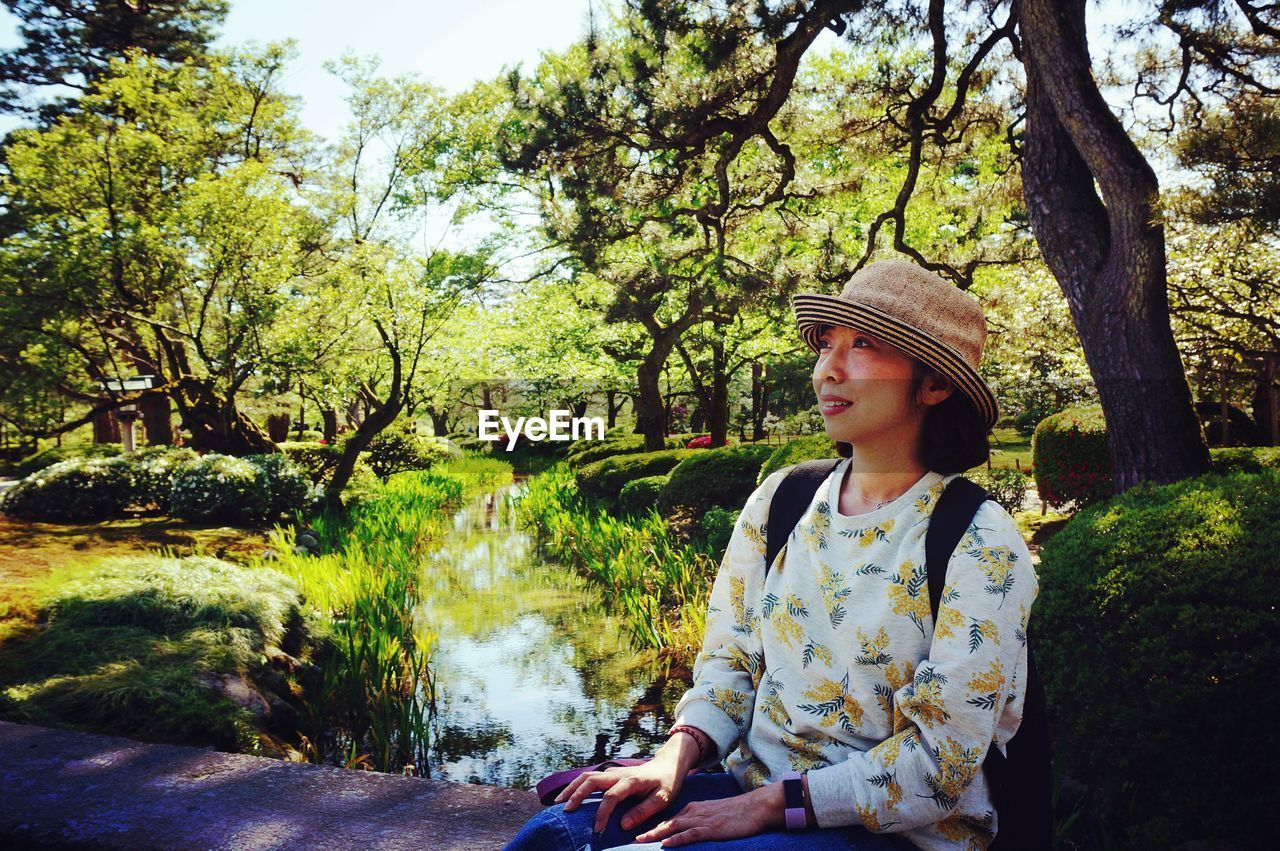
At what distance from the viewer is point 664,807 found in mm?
1313

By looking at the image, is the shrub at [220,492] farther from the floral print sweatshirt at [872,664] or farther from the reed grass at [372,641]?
the floral print sweatshirt at [872,664]

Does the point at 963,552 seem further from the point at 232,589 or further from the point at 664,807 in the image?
the point at 232,589

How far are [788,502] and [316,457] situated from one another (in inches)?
533

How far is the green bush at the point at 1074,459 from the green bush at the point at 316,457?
33.2 ft

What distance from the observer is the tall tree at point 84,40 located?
43.4 feet

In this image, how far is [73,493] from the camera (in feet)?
30.6

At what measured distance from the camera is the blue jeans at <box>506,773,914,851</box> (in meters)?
1.19

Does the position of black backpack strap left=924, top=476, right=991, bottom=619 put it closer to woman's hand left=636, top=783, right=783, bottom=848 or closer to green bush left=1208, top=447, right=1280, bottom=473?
woman's hand left=636, top=783, right=783, bottom=848

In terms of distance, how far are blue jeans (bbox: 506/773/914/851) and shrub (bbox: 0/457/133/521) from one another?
10.0 meters

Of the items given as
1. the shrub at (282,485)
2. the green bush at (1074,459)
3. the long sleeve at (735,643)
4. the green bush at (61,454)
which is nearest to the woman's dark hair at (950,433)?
the long sleeve at (735,643)

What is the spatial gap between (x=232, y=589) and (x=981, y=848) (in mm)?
4497

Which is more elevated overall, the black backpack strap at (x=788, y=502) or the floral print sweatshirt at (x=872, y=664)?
the black backpack strap at (x=788, y=502)
